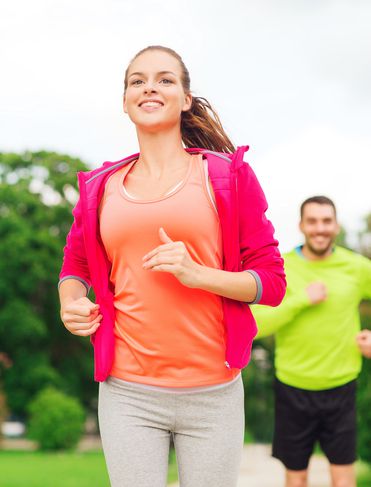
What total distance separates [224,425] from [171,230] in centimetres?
68

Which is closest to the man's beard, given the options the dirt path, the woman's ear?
the woman's ear

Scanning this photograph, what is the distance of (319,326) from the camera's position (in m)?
5.57

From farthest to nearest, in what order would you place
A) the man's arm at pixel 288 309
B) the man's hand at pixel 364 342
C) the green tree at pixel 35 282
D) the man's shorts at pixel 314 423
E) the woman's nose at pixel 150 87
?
1. the green tree at pixel 35 282
2. the man's shorts at pixel 314 423
3. the man's arm at pixel 288 309
4. the man's hand at pixel 364 342
5. the woman's nose at pixel 150 87

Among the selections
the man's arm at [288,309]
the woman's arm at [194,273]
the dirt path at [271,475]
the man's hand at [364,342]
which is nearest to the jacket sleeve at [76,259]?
the woman's arm at [194,273]

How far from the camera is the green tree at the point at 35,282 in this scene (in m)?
28.5

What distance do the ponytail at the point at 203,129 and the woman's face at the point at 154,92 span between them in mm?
192

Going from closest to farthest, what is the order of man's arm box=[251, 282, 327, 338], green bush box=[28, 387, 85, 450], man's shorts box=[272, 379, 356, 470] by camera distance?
man's arm box=[251, 282, 327, 338] < man's shorts box=[272, 379, 356, 470] < green bush box=[28, 387, 85, 450]

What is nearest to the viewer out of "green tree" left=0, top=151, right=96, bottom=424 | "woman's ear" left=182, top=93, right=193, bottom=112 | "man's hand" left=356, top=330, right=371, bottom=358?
"woman's ear" left=182, top=93, right=193, bottom=112

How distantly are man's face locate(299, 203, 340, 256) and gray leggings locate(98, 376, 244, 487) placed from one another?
115 inches

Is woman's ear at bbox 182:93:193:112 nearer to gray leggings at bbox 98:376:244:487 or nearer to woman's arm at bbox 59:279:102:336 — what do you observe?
woman's arm at bbox 59:279:102:336

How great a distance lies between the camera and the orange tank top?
2797 mm

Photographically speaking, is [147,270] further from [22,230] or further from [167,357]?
[22,230]

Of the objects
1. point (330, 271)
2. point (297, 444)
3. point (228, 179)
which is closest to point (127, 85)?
point (228, 179)

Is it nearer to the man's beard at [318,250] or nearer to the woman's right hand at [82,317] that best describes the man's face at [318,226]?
the man's beard at [318,250]
